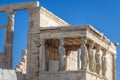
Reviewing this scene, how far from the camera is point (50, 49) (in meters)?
30.8

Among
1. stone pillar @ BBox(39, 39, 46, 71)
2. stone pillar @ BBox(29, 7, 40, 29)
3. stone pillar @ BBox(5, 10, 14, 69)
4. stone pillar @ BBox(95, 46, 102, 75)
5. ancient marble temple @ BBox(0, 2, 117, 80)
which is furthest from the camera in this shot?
stone pillar @ BBox(5, 10, 14, 69)

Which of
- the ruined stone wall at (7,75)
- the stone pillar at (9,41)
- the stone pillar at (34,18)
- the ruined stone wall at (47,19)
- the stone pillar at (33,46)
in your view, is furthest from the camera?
the stone pillar at (9,41)

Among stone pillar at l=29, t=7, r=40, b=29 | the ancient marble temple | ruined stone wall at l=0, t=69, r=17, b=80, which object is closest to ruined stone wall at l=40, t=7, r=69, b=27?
the ancient marble temple

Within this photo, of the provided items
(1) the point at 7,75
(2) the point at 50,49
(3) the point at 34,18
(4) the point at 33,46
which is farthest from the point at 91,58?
(1) the point at 7,75

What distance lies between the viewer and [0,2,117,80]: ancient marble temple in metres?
27.7

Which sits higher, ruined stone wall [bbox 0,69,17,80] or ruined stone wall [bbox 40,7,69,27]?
ruined stone wall [bbox 40,7,69,27]

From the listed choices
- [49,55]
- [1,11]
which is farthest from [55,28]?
[1,11]

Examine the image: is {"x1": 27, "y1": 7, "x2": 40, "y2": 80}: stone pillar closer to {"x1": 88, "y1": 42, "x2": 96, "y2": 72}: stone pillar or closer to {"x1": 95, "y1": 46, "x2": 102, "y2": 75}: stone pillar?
{"x1": 88, "y1": 42, "x2": 96, "y2": 72}: stone pillar

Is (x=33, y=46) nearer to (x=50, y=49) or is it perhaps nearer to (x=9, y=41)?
(x=50, y=49)

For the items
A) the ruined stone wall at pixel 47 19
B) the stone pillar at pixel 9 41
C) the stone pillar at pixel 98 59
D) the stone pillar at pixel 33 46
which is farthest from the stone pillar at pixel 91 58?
the stone pillar at pixel 9 41

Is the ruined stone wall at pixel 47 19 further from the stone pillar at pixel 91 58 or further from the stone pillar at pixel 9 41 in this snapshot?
the stone pillar at pixel 91 58

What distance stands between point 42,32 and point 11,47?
13.0 feet

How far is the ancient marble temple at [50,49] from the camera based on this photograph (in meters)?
27.7

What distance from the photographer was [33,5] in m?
29.3
